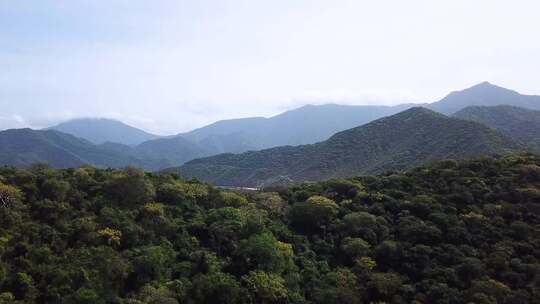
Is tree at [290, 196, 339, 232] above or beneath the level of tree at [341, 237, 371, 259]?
above

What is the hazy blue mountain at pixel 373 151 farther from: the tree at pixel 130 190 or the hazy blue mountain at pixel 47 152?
the hazy blue mountain at pixel 47 152

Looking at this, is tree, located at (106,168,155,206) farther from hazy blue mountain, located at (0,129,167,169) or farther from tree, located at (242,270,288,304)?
hazy blue mountain, located at (0,129,167,169)

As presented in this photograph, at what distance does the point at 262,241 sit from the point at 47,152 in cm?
14133

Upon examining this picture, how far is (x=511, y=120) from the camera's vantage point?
94.6 metres

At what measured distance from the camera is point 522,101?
193 m

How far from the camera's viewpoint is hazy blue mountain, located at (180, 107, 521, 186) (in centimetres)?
6412

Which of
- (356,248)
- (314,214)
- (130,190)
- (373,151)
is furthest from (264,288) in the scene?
(373,151)

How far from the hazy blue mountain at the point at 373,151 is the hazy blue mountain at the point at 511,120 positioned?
10.8 meters

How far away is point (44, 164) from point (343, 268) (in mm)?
18435

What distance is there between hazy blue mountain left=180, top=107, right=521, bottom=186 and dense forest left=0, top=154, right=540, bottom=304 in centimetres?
3141

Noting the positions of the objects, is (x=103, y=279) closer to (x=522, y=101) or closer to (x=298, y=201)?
(x=298, y=201)

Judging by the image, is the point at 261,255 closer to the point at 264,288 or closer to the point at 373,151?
the point at 264,288

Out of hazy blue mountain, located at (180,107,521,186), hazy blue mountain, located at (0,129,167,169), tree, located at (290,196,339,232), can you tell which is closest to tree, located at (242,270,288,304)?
tree, located at (290,196,339,232)

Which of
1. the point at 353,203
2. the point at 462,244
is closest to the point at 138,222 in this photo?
the point at 353,203
